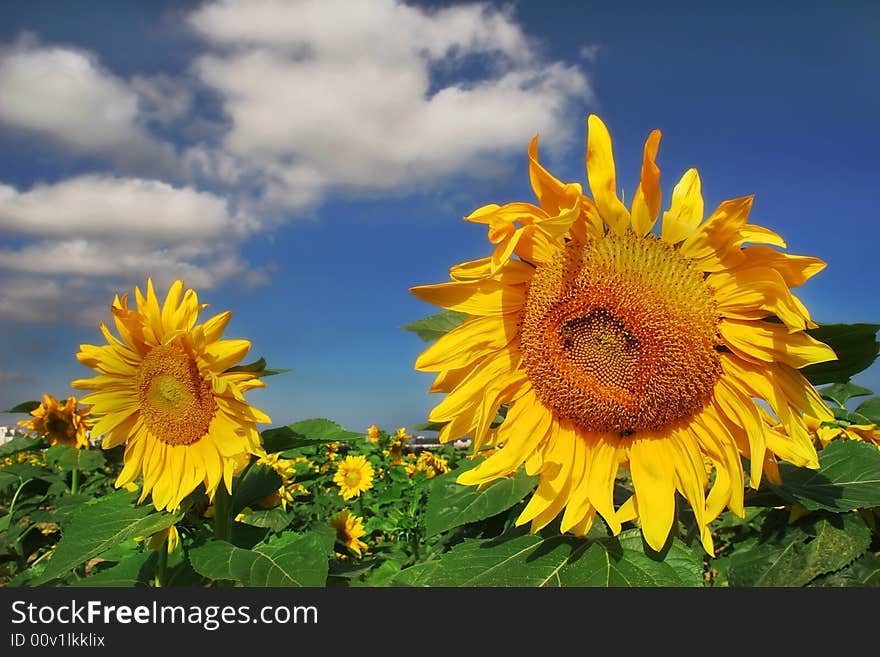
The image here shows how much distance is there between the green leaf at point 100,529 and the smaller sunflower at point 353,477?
6.08m

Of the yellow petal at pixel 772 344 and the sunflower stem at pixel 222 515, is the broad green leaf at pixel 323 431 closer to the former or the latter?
the sunflower stem at pixel 222 515

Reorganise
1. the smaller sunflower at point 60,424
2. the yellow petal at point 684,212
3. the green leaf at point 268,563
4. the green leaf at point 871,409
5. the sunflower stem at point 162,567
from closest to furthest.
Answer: the yellow petal at point 684,212, the green leaf at point 268,563, the green leaf at point 871,409, the sunflower stem at point 162,567, the smaller sunflower at point 60,424

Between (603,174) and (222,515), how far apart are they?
2.24 metres

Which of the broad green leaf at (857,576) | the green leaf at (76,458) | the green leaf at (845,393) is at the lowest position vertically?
the broad green leaf at (857,576)

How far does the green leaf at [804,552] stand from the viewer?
6.63ft

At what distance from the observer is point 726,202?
184 cm

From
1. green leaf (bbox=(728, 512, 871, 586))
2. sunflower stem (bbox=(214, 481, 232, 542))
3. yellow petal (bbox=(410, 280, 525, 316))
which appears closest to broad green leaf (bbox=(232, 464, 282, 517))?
sunflower stem (bbox=(214, 481, 232, 542))

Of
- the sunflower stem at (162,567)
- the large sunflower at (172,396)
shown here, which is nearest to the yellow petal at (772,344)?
the large sunflower at (172,396)

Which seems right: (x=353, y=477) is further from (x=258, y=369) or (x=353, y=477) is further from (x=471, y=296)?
(x=471, y=296)

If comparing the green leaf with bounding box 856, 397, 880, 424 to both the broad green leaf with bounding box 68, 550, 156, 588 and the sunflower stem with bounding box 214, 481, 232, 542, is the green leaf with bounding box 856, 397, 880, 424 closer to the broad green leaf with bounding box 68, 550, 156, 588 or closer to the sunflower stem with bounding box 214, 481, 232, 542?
the sunflower stem with bounding box 214, 481, 232, 542

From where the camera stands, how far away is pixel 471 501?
2.19 meters

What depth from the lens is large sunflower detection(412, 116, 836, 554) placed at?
1.92 metres

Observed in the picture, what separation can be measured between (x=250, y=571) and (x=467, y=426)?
1055 millimetres

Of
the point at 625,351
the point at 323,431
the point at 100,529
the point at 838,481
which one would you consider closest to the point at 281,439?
the point at 323,431
